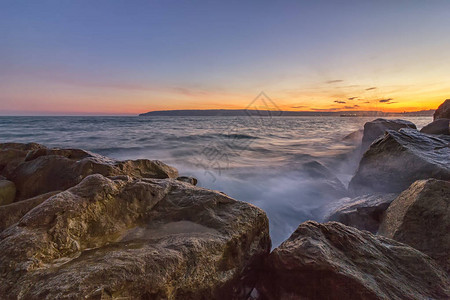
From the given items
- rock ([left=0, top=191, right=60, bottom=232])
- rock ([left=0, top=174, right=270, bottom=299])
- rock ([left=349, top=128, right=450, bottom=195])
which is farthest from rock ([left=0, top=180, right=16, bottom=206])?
rock ([left=349, top=128, right=450, bottom=195])

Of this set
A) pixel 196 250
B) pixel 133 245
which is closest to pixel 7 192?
pixel 133 245

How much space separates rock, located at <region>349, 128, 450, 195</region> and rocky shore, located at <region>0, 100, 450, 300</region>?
133 cm

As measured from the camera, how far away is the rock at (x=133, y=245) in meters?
1.58

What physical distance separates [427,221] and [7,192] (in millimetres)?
6390

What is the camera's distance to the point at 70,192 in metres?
2.26

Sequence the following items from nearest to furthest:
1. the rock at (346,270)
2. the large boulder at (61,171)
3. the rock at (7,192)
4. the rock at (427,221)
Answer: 1. the rock at (346,270)
2. the rock at (427,221)
3. the rock at (7,192)
4. the large boulder at (61,171)

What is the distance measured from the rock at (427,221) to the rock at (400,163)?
1347mm

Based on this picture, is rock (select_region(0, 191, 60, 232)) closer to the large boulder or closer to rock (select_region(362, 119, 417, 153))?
the large boulder

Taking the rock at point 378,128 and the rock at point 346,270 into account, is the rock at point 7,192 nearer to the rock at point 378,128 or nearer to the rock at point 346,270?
the rock at point 346,270

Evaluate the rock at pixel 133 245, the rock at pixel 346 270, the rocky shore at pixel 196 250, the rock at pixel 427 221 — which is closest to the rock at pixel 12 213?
the rocky shore at pixel 196 250

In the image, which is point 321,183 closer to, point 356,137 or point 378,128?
point 378,128

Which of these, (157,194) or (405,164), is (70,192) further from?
Result: (405,164)

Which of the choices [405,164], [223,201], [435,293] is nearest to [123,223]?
[223,201]

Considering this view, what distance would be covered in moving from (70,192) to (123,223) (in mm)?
589
